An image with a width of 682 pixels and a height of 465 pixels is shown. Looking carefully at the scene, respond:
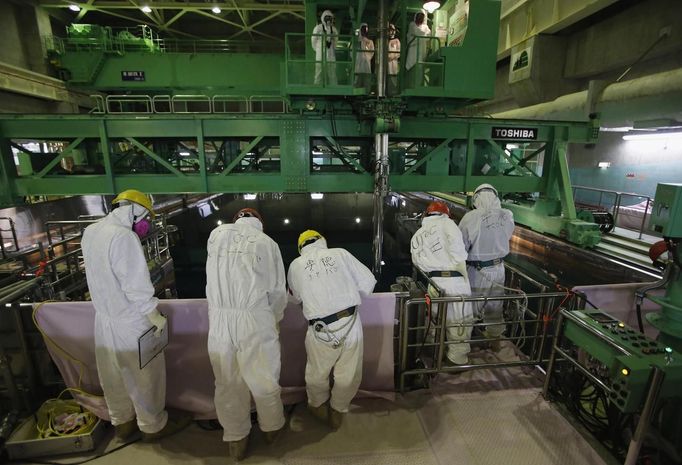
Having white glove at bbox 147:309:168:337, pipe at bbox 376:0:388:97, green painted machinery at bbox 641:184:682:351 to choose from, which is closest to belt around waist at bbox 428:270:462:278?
green painted machinery at bbox 641:184:682:351

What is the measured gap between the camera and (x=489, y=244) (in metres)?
4.25

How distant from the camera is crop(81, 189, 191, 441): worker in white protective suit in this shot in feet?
8.01

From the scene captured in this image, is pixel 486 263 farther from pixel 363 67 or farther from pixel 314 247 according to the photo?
pixel 363 67

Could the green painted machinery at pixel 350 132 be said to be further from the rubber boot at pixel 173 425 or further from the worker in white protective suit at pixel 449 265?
the rubber boot at pixel 173 425

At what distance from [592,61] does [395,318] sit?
39.8 feet

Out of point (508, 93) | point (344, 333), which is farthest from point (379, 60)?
point (508, 93)

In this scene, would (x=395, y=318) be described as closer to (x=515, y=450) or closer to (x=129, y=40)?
(x=515, y=450)

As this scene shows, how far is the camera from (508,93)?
14789 mm

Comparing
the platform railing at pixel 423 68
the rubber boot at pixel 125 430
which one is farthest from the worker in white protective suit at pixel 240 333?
the platform railing at pixel 423 68

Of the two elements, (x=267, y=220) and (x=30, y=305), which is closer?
(x=30, y=305)

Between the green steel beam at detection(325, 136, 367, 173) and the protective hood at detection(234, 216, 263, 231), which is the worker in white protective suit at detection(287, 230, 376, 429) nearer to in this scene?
the protective hood at detection(234, 216, 263, 231)

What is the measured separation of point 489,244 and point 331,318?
2.61 m

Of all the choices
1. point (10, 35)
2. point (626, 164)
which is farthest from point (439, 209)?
point (10, 35)

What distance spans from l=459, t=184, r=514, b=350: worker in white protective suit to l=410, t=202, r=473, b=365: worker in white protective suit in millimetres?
570
